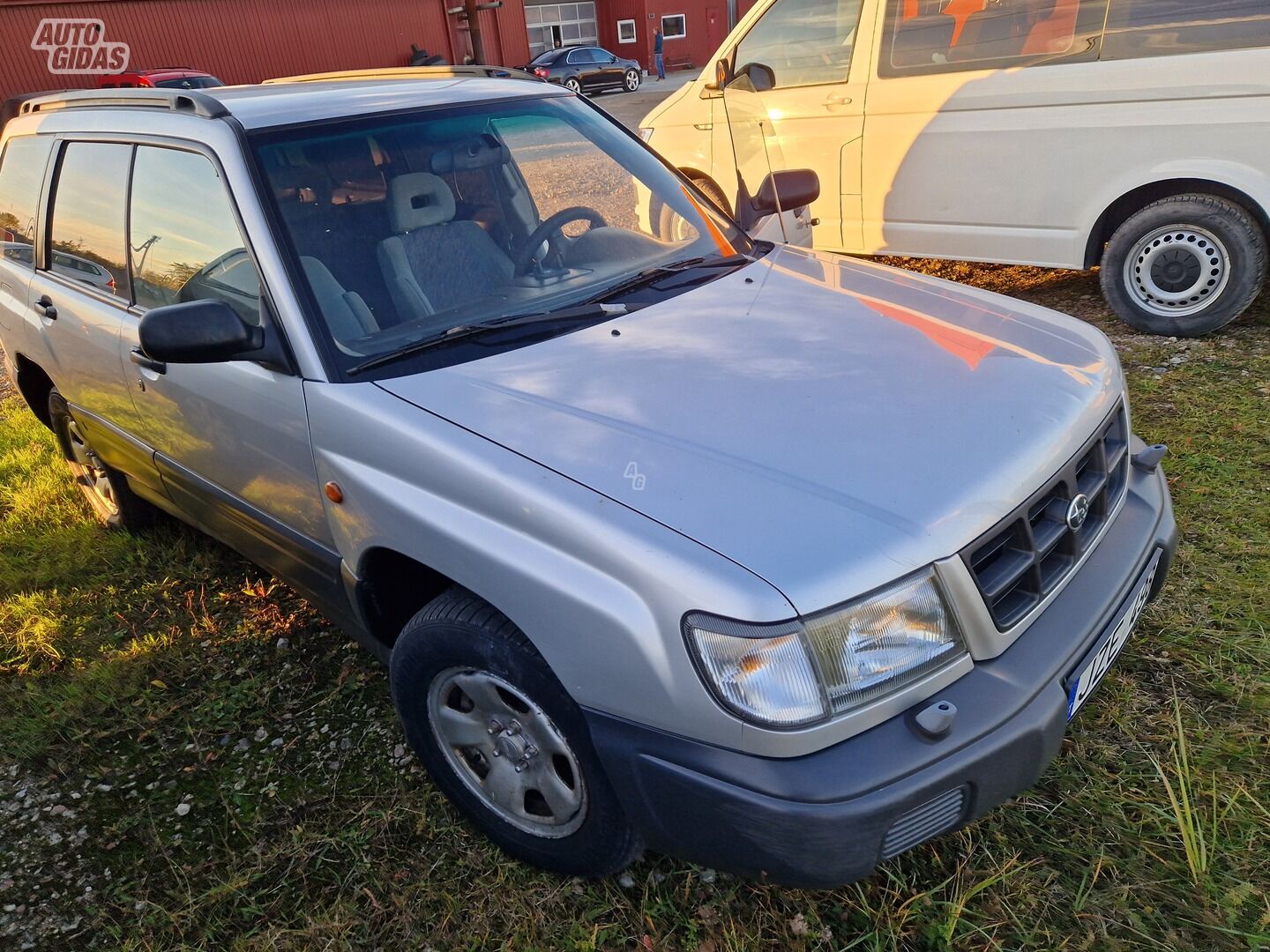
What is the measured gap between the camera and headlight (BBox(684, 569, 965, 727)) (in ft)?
5.05

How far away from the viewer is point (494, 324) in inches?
91.4

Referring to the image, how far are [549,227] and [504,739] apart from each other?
1583 mm

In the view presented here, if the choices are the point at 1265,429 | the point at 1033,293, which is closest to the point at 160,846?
the point at 1265,429

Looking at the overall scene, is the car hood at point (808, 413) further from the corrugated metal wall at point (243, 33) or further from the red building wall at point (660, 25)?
the red building wall at point (660, 25)

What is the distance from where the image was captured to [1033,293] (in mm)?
5973

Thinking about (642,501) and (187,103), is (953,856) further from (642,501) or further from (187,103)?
(187,103)

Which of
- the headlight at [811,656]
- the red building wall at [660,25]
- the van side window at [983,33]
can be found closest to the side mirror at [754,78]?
the van side window at [983,33]

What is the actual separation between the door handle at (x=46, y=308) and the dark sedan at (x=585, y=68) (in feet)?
78.9

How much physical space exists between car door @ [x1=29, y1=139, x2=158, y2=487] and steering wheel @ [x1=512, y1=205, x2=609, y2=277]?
4.44 ft

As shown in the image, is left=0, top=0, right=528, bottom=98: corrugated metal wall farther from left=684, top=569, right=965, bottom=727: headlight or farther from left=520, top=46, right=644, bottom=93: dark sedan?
left=684, top=569, right=965, bottom=727: headlight


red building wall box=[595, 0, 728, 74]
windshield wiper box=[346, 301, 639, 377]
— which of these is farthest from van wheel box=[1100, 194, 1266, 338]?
red building wall box=[595, 0, 728, 74]

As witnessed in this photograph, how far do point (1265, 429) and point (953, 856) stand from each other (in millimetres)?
2850

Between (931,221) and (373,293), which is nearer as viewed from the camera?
(373,293)

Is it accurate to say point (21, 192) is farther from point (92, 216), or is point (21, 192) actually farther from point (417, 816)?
point (417, 816)
